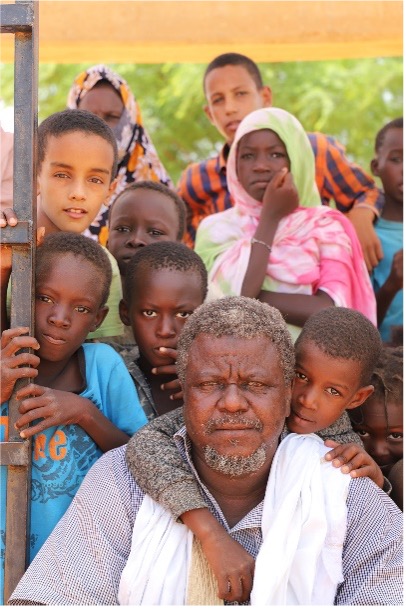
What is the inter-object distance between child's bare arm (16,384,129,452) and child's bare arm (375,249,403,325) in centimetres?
193

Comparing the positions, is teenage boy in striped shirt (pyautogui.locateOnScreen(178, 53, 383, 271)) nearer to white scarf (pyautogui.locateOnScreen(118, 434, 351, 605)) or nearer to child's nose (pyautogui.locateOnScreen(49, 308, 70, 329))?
child's nose (pyautogui.locateOnScreen(49, 308, 70, 329))

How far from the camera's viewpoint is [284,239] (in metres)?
4.13

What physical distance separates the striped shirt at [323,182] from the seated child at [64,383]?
6.52ft

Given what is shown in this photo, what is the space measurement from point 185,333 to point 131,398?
400 mm

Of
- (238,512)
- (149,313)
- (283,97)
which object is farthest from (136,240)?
(283,97)

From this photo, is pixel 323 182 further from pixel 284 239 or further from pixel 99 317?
pixel 99 317

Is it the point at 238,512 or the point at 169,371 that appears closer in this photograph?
the point at 238,512

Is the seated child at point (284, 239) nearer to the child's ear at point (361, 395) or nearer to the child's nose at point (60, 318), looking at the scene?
the child's ear at point (361, 395)

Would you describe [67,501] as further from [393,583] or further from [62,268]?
[393,583]

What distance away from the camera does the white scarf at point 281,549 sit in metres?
2.51

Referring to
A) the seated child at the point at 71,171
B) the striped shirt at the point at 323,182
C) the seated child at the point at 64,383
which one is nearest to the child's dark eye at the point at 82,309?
the seated child at the point at 64,383

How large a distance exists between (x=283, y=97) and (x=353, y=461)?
9.18m

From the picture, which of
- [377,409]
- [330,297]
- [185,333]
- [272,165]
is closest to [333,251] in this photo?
[330,297]

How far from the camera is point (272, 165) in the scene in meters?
4.16
